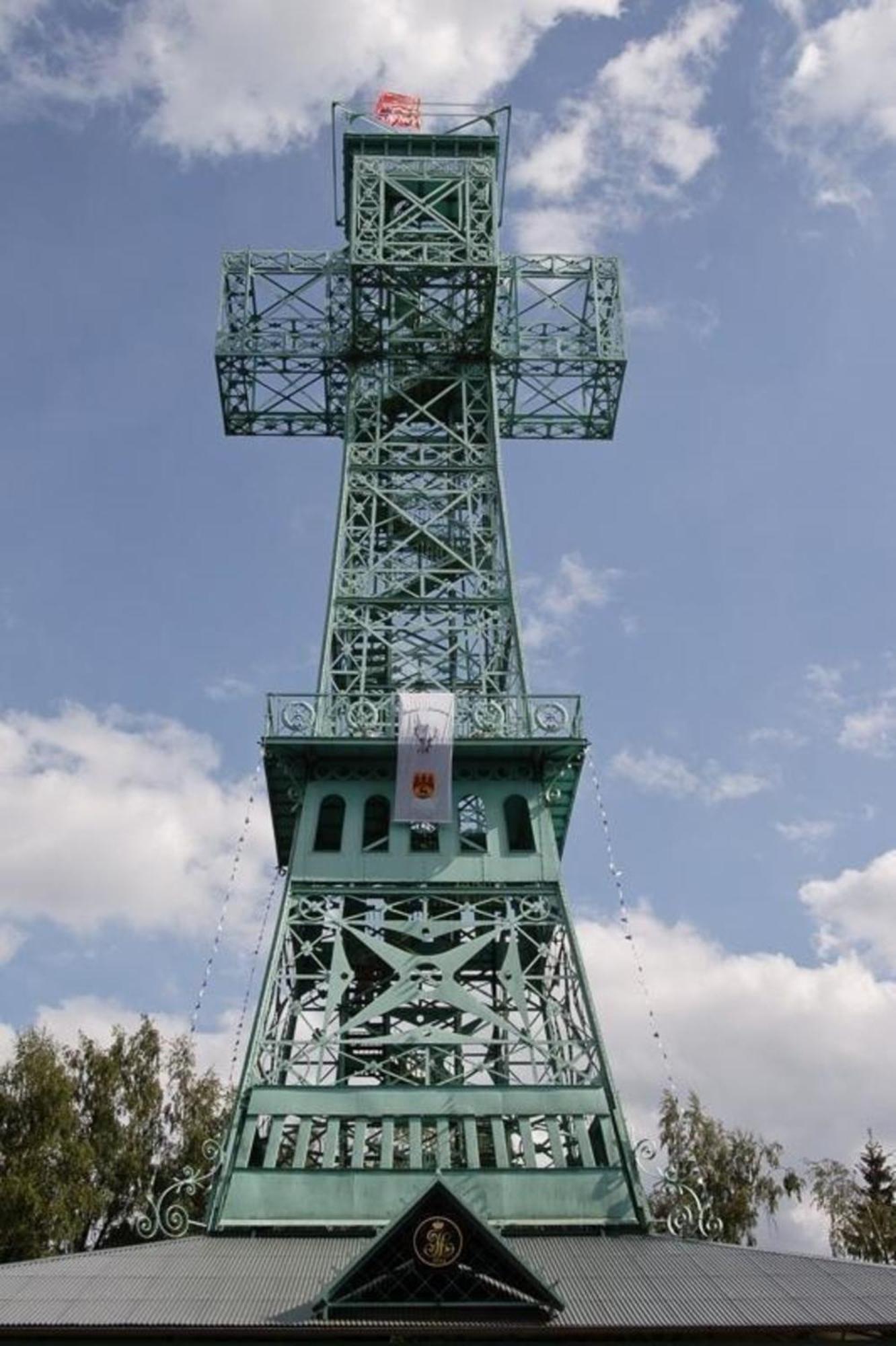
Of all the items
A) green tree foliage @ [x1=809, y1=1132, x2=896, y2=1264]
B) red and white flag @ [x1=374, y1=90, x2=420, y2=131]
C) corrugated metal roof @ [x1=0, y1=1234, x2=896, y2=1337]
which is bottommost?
corrugated metal roof @ [x1=0, y1=1234, x2=896, y2=1337]

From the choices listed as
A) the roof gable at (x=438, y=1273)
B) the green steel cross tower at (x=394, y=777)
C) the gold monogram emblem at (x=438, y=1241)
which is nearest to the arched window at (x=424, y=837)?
the green steel cross tower at (x=394, y=777)

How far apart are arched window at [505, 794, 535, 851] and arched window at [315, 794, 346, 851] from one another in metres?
3.99

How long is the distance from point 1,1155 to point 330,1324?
80.1 ft

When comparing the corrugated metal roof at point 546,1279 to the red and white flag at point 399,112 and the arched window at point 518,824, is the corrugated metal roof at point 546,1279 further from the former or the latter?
the red and white flag at point 399,112

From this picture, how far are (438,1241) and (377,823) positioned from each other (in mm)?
13373

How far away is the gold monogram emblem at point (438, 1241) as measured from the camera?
20.8 meters

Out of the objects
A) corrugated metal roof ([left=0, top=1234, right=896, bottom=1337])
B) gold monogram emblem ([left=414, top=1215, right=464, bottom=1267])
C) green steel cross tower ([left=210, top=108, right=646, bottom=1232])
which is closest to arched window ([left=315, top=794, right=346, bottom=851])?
green steel cross tower ([left=210, top=108, right=646, bottom=1232])

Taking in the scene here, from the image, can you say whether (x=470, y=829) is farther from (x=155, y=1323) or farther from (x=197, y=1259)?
(x=155, y=1323)

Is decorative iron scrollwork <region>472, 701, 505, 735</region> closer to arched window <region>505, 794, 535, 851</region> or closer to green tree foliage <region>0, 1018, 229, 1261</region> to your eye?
arched window <region>505, 794, 535, 851</region>

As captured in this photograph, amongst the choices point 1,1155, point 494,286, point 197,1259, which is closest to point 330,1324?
point 197,1259

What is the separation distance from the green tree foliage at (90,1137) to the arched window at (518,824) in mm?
16388

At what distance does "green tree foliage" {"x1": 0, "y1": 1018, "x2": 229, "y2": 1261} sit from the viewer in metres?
38.5

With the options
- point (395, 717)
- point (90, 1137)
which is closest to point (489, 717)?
point (395, 717)

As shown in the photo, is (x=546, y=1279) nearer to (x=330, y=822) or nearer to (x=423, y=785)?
(x=423, y=785)
